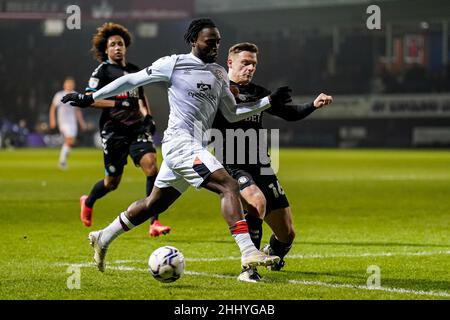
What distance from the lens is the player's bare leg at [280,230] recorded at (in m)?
7.92

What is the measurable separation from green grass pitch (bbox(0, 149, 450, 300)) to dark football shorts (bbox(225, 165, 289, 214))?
22.5 inches

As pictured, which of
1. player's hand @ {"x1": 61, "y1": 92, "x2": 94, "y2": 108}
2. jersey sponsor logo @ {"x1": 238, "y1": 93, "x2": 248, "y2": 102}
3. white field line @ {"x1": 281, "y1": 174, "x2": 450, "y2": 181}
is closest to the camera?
player's hand @ {"x1": 61, "y1": 92, "x2": 94, "y2": 108}

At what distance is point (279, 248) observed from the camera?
812 cm

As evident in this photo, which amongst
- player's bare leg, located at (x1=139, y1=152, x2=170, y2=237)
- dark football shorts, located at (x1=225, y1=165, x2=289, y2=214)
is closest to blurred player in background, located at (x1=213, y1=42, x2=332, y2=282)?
dark football shorts, located at (x1=225, y1=165, x2=289, y2=214)

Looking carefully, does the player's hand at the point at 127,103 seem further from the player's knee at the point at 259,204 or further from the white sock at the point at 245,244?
the white sock at the point at 245,244

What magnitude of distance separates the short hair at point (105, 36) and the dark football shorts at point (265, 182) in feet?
13.1

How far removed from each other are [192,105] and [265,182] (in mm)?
1097

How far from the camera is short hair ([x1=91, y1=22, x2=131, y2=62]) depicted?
1128 centimetres

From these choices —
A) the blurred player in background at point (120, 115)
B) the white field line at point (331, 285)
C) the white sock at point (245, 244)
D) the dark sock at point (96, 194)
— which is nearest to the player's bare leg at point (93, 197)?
the dark sock at point (96, 194)

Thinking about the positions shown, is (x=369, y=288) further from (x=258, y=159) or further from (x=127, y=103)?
(x=127, y=103)

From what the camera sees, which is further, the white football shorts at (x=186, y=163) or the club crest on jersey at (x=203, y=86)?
the club crest on jersey at (x=203, y=86)

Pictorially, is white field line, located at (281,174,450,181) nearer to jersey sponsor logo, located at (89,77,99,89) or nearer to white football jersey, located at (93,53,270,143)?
jersey sponsor logo, located at (89,77,99,89)

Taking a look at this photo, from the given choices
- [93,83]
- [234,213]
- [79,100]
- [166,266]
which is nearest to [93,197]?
[93,83]

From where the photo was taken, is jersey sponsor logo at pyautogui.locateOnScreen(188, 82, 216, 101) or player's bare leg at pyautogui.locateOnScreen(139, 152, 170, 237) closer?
jersey sponsor logo at pyautogui.locateOnScreen(188, 82, 216, 101)
